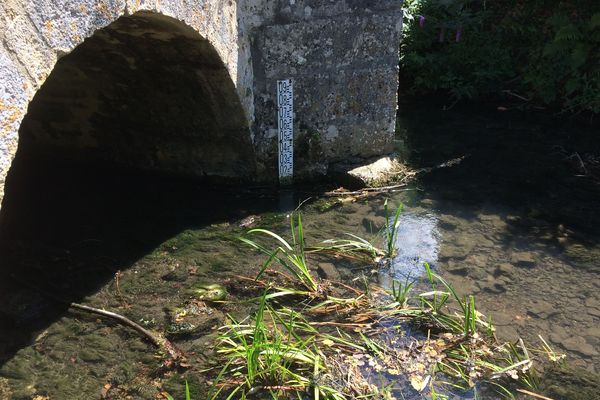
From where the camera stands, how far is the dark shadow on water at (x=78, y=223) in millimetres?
3547

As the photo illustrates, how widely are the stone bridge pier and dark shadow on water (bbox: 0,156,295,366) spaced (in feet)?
0.68

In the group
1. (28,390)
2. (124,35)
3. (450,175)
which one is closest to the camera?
(28,390)

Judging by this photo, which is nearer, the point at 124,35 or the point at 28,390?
the point at 28,390

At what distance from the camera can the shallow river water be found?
3092 mm

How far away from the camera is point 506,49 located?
25.0 ft

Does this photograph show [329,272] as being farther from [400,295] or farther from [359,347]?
[359,347]

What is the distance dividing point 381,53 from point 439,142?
5.44 feet

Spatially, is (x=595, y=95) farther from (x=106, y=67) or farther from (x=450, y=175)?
(x=106, y=67)

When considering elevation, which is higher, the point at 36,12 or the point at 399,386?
the point at 36,12

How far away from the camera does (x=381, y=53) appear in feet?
15.9

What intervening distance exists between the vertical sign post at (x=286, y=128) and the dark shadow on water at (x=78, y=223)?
19 cm

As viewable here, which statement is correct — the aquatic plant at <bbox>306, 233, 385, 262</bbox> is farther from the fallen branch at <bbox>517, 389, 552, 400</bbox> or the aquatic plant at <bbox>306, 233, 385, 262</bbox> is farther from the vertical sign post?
the fallen branch at <bbox>517, 389, 552, 400</bbox>

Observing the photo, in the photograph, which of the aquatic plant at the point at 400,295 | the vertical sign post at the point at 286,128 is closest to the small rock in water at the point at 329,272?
the aquatic plant at the point at 400,295

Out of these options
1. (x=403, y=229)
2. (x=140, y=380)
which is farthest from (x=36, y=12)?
(x=403, y=229)
